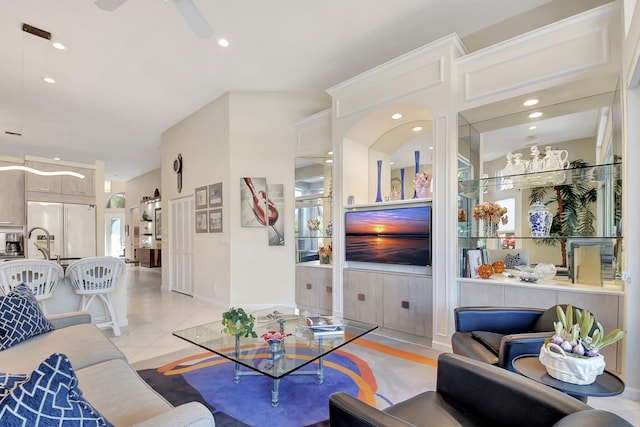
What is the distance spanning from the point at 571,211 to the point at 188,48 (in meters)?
4.42

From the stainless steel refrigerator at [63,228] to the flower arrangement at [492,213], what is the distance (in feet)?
19.0

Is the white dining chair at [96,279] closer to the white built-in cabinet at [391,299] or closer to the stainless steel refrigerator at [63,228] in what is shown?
the stainless steel refrigerator at [63,228]

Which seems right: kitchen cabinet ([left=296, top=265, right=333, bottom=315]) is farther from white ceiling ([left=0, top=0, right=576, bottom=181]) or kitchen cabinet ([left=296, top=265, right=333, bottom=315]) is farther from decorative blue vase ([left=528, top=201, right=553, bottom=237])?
white ceiling ([left=0, top=0, right=576, bottom=181])

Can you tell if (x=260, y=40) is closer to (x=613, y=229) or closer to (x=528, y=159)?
(x=528, y=159)

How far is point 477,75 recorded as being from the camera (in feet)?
9.87

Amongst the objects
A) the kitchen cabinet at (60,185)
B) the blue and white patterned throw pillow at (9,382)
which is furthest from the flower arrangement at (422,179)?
A: the kitchen cabinet at (60,185)

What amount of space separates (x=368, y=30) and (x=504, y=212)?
7.98 feet

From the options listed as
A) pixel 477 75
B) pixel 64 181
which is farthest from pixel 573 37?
pixel 64 181

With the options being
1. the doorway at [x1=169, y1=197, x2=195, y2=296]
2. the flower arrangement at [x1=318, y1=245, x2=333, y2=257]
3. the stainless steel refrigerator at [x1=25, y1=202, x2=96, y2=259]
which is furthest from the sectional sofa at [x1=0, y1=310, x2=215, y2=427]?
the doorway at [x1=169, y1=197, x2=195, y2=296]

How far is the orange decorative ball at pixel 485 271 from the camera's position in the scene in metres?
2.99

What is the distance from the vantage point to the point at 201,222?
221 inches

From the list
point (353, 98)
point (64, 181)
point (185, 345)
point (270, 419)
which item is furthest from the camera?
point (64, 181)

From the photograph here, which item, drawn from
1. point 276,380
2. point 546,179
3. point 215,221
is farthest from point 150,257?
point 546,179

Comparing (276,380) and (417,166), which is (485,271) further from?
(276,380)
